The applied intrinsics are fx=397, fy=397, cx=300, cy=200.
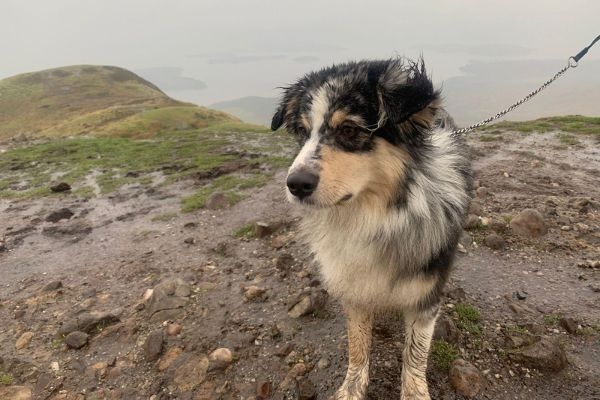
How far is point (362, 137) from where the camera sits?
299 centimetres

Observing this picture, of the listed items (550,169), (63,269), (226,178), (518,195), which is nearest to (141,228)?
(63,269)

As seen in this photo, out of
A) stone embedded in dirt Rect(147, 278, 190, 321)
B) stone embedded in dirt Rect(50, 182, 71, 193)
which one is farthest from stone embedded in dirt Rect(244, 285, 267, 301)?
stone embedded in dirt Rect(50, 182, 71, 193)

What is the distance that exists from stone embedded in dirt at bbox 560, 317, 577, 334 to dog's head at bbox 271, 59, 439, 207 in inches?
115

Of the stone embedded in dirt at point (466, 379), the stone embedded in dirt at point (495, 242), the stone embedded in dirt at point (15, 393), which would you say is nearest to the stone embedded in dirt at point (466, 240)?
the stone embedded in dirt at point (495, 242)

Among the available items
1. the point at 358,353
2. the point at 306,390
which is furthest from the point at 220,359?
the point at 358,353

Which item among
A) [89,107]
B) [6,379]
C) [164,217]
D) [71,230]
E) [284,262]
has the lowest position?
[89,107]

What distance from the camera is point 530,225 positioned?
6324mm

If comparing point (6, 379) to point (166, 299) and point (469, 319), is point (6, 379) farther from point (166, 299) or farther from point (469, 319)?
point (469, 319)

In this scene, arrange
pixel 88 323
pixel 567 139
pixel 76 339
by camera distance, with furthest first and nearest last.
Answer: pixel 567 139, pixel 88 323, pixel 76 339

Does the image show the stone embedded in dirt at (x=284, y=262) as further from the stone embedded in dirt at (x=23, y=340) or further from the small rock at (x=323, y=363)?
the stone embedded in dirt at (x=23, y=340)

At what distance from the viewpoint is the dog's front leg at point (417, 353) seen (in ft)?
11.9

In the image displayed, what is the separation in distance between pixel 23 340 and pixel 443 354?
522 cm

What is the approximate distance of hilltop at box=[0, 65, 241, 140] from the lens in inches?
1538

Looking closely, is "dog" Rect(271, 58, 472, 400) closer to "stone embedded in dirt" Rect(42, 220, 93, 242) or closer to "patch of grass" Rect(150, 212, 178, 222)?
"patch of grass" Rect(150, 212, 178, 222)
